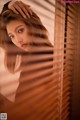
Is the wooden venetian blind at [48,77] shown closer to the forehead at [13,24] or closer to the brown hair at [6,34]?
the brown hair at [6,34]

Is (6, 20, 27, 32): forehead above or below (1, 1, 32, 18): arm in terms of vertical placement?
below

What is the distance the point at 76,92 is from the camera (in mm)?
2451

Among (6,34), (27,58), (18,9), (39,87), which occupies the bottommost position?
(39,87)

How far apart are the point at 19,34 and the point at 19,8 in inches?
6.5

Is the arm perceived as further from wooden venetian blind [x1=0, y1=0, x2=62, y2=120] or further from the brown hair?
wooden venetian blind [x1=0, y1=0, x2=62, y2=120]

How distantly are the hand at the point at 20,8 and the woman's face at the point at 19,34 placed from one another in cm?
6

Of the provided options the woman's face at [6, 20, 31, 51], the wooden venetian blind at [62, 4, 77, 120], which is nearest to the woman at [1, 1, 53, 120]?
the woman's face at [6, 20, 31, 51]

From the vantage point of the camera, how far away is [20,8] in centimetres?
122

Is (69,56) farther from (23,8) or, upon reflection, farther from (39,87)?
(23,8)

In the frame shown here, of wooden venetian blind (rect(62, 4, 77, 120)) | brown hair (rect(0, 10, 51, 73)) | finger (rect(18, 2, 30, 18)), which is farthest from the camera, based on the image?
wooden venetian blind (rect(62, 4, 77, 120))

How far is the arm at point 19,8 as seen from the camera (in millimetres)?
1125

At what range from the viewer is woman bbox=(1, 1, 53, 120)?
45.4 inches

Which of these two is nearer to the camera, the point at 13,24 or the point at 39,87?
the point at 13,24

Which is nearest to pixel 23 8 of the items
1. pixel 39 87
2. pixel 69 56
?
pixel 39 87
